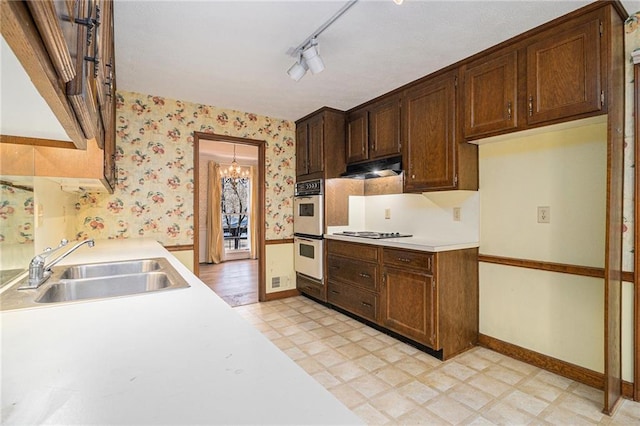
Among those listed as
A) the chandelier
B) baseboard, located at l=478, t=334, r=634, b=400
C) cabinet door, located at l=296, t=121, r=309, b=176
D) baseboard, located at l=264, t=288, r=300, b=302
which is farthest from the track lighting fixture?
the chandelier

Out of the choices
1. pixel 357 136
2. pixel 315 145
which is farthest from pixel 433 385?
pixel 315 145

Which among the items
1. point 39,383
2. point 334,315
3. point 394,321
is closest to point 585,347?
point 394,321

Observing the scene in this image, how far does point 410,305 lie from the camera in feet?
9.04

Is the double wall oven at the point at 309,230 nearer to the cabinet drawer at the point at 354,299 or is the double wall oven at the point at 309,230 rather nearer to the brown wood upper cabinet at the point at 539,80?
the cabinet drawer at the point at 354,299

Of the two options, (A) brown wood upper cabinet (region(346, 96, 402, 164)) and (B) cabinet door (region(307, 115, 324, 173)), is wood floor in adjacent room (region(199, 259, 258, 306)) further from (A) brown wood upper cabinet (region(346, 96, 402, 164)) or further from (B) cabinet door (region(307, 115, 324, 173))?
(A) brown wood upper cabinet (region(346, 96, 402, 164))

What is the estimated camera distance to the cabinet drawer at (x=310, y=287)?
3.90 m

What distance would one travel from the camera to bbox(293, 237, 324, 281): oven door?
3875 mm

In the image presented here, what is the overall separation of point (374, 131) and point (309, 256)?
1738 millimetres

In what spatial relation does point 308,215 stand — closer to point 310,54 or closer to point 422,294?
point 422,294

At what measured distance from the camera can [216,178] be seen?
719cm

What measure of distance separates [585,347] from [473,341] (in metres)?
0.80

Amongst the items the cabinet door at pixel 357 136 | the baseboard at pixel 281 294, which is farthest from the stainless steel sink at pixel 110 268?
the cabinet door at pixel 357 136

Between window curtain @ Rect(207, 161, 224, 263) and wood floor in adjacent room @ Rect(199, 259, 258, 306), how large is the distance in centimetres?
26

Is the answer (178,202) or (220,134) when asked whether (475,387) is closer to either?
(178,202)
